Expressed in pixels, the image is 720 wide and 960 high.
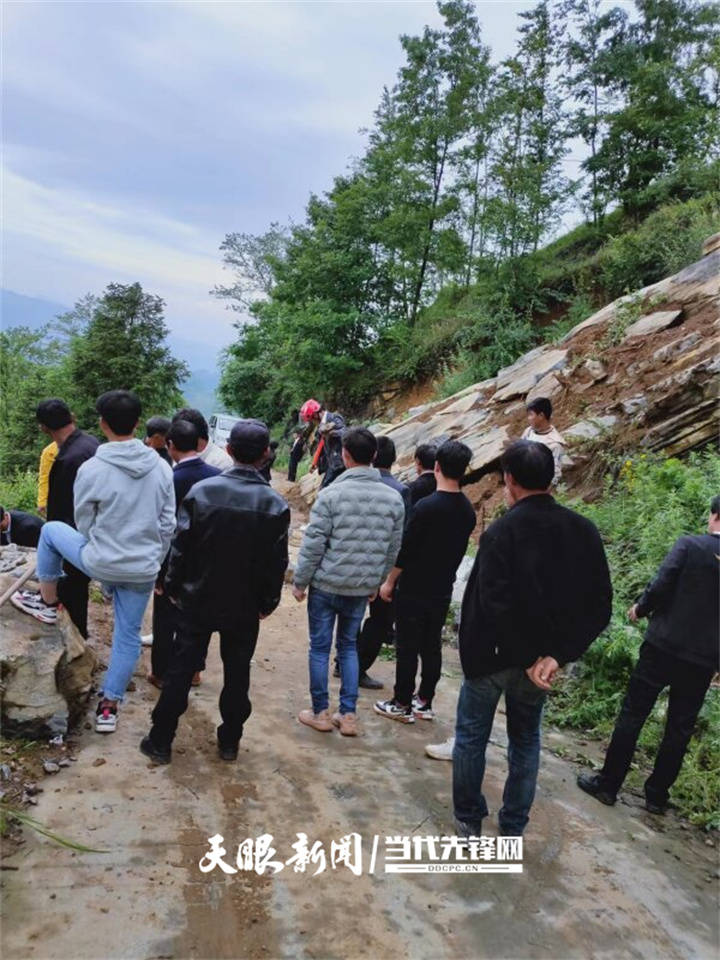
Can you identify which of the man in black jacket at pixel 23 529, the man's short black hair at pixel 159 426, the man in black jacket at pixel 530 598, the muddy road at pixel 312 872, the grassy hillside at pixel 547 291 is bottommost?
the muddy road at pixel 312 872

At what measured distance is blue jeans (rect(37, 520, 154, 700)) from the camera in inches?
138

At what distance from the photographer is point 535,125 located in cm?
1622

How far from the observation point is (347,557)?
3881 millimetres

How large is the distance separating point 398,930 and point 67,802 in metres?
1.62

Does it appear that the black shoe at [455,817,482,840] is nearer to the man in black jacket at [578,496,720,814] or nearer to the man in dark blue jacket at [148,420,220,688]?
the man in black jacket at [578,496,720,814]

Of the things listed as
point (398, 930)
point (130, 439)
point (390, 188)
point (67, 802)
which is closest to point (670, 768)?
point (398, 930)

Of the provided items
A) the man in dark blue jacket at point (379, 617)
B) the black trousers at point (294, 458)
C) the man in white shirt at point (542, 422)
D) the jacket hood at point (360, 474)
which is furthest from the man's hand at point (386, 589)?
the black trousers at point (294, 458)

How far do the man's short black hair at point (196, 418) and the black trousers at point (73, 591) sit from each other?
1.23 metres

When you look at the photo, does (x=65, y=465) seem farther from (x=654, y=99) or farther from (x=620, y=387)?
(x=654, y=99)

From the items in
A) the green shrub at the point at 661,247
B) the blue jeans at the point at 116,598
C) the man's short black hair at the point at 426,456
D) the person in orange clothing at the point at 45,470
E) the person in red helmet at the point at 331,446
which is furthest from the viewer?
the green shrub at the point at 661,247

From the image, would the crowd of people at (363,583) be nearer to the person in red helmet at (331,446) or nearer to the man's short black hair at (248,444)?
the man's short black hair at (248,444)

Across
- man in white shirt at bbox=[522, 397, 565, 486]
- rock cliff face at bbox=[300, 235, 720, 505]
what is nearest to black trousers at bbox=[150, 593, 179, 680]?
rock cliff face at bbox=[300, 235, 720, 505]

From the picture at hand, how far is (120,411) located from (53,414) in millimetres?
806

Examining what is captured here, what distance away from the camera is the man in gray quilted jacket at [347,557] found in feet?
12.7
